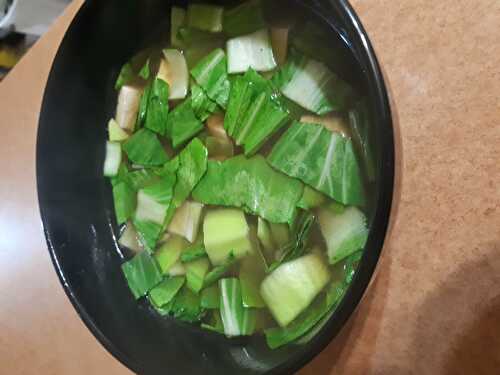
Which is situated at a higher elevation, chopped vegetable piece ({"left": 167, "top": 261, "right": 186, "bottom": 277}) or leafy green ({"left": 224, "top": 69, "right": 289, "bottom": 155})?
leafy green ({"left": 224, "top": 69, "right": 289, "bottom": 155})

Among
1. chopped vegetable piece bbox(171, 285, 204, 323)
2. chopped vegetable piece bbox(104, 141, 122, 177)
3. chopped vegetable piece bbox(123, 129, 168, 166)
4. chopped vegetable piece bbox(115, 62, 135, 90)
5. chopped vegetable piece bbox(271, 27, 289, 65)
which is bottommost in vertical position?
chopped vegetable piece bbox(171, 285, 204, 323)

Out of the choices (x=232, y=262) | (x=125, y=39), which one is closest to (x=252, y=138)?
(x=232, y=262)

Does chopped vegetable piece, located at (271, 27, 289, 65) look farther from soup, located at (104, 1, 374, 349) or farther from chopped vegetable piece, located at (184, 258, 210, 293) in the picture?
chopped vegetable piece, located at (184, 258, 210, 293)

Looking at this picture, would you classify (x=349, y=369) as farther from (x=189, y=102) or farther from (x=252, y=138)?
(x=189, y=102)

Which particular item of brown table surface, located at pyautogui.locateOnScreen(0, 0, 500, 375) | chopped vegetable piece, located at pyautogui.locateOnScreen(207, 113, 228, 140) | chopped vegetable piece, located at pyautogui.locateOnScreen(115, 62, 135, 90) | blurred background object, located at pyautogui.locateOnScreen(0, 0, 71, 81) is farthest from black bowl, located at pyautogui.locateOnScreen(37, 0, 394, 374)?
blurred background object, located at pyautogui.locateOnScreen(0, 0, 71, 81)

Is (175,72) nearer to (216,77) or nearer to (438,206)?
(216,77)

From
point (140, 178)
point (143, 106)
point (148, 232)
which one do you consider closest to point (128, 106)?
point (143, 106)

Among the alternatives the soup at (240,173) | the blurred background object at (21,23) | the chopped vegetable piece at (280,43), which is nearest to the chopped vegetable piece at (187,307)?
the soup at (240,173)
